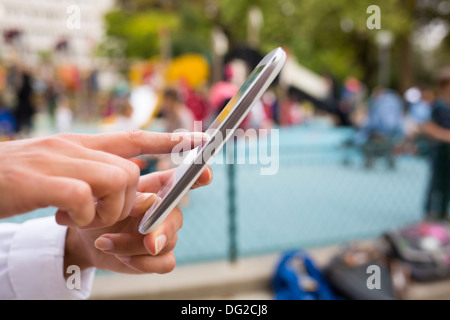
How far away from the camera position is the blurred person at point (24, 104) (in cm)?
794

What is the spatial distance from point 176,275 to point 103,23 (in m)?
30.1

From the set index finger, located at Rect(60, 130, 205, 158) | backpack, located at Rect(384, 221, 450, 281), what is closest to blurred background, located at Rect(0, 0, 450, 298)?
index finger, located at Rect(60, 130, 205, 158)

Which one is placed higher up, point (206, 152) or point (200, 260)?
point (206, 152)

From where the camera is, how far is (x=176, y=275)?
9.59ft

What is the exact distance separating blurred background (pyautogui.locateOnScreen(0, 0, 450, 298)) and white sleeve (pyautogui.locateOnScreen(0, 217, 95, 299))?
0.23 metres

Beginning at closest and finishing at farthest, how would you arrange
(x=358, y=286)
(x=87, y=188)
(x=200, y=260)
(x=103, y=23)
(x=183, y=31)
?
(x=87, y=188) → (x=358, y=286) → (x=200, y=260) → (x=183, y=31) → (x=103, y=23)

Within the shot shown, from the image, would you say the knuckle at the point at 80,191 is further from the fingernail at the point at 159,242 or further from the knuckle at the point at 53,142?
the fingernail at the point at 159,242

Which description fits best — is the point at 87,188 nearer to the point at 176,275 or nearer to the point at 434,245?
the point at 176,275

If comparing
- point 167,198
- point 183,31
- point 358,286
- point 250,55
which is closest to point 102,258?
point 167,198

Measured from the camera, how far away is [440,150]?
3.84 meters

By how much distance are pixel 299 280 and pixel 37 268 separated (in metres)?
2.11

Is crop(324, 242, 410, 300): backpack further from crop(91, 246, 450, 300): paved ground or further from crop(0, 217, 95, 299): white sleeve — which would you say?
crop(0, 217, 95, 299): white sleeve

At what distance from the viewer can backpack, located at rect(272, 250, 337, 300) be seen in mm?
2594

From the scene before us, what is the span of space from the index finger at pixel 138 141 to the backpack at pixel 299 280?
2.17m
